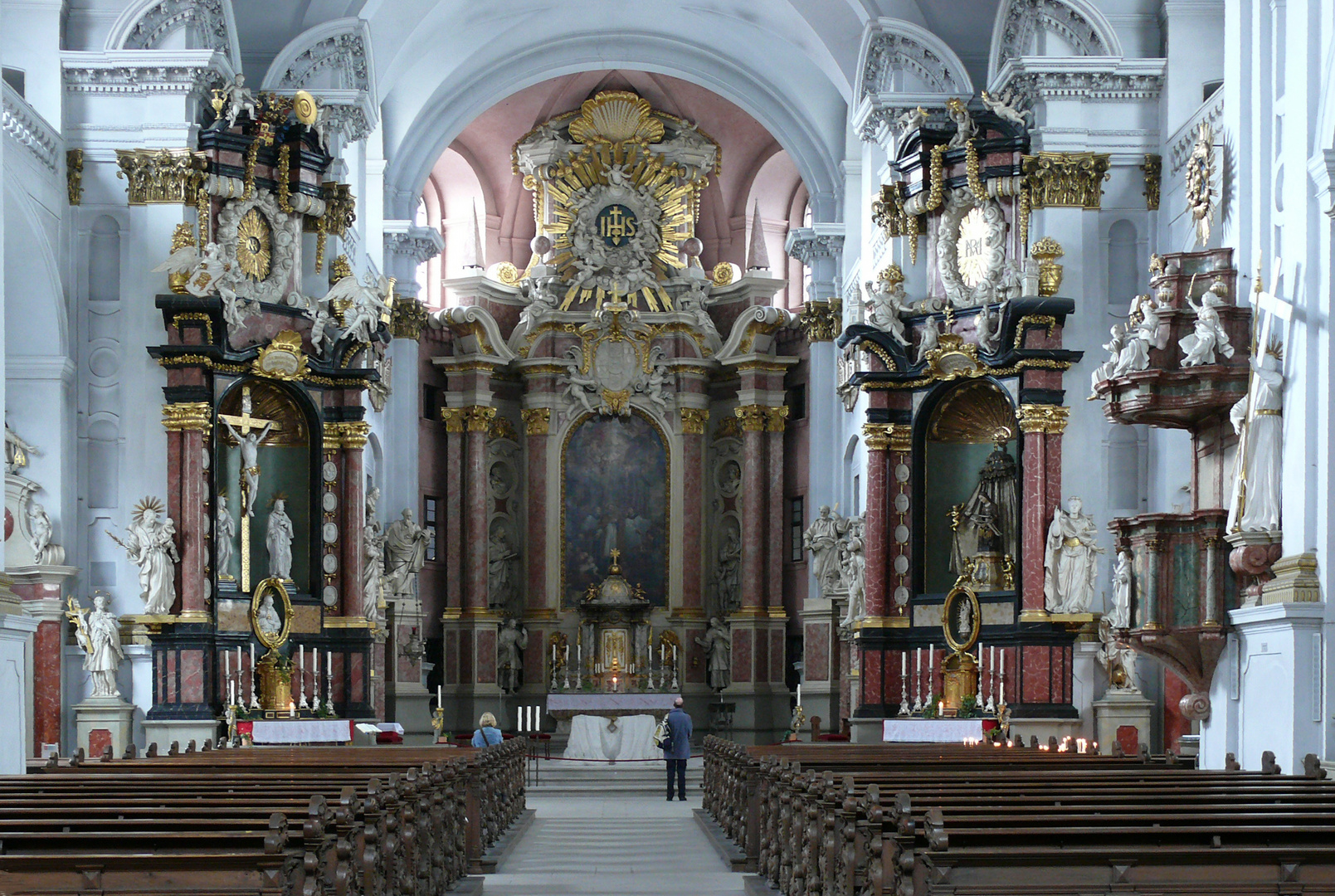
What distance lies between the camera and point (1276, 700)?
42.7ft

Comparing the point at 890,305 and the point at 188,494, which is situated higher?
the point at 890,305

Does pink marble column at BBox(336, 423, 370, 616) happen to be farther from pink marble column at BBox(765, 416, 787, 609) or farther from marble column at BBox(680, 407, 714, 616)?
pink marble column at BBox(765, 416, 787, 609)

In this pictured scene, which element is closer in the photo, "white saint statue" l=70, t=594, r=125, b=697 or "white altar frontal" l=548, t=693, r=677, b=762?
"white saint statue" l=70, t=594, r=125, b=697

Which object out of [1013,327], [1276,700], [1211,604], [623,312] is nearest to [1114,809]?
[1276,700]

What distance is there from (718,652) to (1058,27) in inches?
561

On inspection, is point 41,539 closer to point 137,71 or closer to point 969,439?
point 137,71

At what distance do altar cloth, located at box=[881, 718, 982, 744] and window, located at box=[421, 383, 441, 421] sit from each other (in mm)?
12809

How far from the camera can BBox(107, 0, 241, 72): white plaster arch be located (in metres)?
21.7

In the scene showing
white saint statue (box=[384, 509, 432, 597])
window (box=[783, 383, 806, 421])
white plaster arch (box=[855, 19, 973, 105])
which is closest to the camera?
white plaster arch (box=[855, 19, 973, 105])

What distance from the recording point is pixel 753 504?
1278 inches

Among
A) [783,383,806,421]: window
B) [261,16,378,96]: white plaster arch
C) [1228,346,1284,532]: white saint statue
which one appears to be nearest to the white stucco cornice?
[261,16,378,96]: white plaster arch

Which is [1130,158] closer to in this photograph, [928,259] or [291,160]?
[928,259]

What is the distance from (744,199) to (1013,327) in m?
13.6

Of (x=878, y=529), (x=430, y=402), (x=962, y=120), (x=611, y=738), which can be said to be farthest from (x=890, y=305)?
(x=430, y=402)
